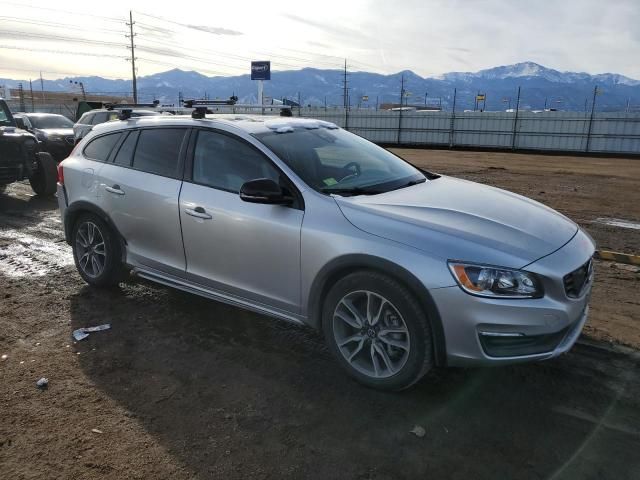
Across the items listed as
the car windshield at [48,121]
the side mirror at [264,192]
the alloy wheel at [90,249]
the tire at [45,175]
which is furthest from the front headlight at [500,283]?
the car windshield at [48,121]

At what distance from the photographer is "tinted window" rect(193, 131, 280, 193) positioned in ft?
12.7

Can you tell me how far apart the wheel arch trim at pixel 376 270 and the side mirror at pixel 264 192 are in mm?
569

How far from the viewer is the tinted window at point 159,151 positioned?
4391 millimetres

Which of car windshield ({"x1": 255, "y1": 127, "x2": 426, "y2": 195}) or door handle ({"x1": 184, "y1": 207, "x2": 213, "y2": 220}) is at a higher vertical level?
car windshield ({"x1": 255, "y1": 127, "x2": 426, "y2": 195})

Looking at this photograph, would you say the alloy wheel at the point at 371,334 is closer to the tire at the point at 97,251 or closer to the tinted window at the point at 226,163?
the tinted window at the point at 226,163

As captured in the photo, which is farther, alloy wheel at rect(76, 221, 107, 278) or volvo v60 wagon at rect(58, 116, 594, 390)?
alloy wheel at rect(76, 221, 107, 278)

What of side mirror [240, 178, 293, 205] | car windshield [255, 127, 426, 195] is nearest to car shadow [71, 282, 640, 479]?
side mirror [240, 178, 293, 205]

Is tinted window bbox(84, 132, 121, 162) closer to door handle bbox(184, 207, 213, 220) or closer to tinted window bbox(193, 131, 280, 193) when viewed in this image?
tinted window bbox(193, 131, 280, 193)

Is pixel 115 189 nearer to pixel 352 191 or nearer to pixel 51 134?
pixel 352 191

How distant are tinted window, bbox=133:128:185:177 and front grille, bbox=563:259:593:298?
118 inches

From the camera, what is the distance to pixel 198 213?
4.03 metres

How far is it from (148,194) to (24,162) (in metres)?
7.18

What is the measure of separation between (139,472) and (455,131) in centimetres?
3336

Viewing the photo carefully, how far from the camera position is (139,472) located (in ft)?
8.68
